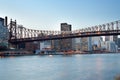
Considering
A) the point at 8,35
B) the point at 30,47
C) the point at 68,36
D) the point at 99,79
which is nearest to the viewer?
the point at 99,79

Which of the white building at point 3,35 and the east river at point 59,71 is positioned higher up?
the white building at point 3,35

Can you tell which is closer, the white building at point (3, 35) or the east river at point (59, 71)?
the east river at point (59, 71)

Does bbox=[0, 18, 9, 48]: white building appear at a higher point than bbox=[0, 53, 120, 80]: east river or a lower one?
higher

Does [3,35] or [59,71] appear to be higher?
[3,35]

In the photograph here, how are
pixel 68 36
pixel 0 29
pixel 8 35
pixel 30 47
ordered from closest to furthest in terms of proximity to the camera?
pixel 68 36 → pixel 8 35 → pixel 0 29 → pixel 30 47

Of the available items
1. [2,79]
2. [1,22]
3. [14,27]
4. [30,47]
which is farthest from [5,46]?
[2,79]

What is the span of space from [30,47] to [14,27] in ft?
120

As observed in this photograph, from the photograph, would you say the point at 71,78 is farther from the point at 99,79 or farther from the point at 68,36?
the point at 68,36

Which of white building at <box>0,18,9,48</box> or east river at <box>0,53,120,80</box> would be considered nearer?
east river at <box>0,53,120,80</box>

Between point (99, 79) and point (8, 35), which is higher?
point (8, 35)

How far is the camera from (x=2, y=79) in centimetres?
3231

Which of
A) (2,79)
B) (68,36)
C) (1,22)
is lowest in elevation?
(2,79)

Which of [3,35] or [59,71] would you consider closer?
[59,71]

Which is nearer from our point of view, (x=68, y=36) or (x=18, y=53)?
(x=68, y=36)
